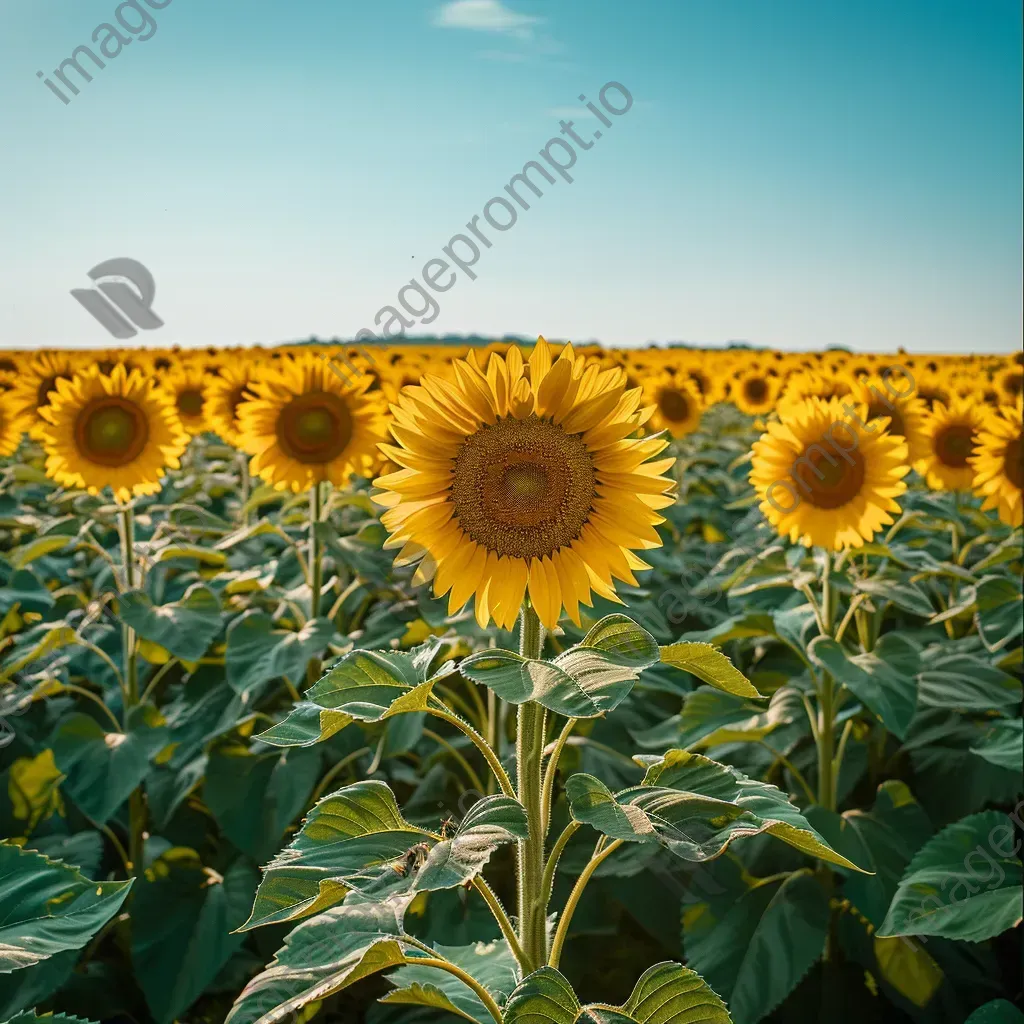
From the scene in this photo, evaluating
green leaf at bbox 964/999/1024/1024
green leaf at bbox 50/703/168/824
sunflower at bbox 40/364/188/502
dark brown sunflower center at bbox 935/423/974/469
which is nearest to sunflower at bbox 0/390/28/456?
sunflower at bbox 40/364/188/502

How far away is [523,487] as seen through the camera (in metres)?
1.98

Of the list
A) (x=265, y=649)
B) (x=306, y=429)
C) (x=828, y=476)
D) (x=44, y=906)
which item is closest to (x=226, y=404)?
(x=306, y=429)

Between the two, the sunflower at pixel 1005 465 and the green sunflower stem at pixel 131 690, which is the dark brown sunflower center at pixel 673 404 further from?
the green sunflower stem at pixel 131 690

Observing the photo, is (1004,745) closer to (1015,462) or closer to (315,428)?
(1015,462)

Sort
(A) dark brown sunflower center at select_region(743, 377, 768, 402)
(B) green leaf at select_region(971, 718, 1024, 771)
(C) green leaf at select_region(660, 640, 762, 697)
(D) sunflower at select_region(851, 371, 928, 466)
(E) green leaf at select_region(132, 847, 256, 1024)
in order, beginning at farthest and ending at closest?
(A) dark brown sunflower center at select_region(743, 377, 768, 402)
(D) sunflower at select_region(851, 371, 928, 466)
(E) green leaf at select_region(132, 847, 256, 1024)
(B) green leaf at select_region(971, 718, 1024, 771)
(C) green leaf at select_region(660, 640, 762, 697)

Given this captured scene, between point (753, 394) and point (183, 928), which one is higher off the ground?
point (753, 394)

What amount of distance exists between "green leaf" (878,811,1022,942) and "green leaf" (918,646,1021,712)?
31.3 inches

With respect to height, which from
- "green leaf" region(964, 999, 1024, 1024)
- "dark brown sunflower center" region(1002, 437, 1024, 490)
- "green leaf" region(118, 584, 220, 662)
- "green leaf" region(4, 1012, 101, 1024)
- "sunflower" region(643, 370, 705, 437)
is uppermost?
"sunflower" region(643, 370, 705, 437)

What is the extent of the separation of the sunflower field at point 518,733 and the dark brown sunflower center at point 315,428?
0.05 ft

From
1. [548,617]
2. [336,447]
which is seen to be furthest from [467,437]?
[336,447]

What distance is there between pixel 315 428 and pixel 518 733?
3.13 meters

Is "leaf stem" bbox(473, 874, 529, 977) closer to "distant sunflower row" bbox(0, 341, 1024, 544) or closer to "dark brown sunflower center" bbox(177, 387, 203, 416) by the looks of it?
"distant sunflower row" bbox(0, 341, 1024, 544)

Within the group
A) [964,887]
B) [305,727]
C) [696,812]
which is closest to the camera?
[696,812]

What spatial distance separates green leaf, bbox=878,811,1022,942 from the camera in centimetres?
244
